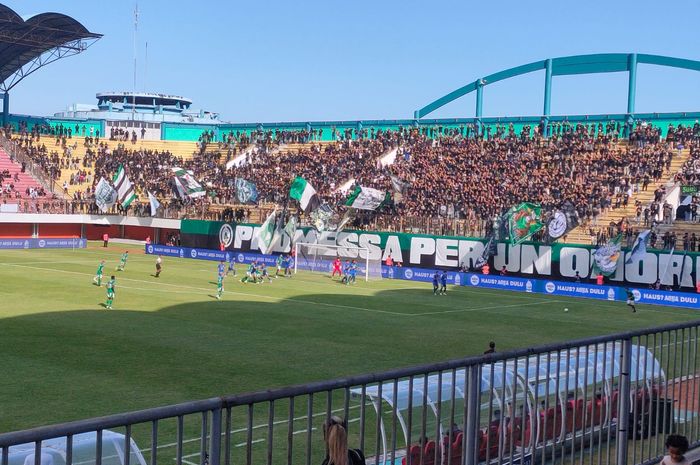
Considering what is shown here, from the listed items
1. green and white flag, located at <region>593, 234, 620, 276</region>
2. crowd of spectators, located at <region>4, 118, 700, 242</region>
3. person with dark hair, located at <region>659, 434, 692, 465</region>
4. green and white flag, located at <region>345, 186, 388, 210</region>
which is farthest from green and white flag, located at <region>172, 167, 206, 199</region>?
person with dark hair, located at <region>659, 434, 692, 465</region>

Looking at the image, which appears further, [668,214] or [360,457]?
[668,214]

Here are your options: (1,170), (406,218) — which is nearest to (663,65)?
(406,218)

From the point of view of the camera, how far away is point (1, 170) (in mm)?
81562

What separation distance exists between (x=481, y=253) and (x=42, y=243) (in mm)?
39358

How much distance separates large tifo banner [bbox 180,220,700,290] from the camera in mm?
48000

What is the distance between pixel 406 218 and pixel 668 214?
Result: 1823 cm

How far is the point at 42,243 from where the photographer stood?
73.7m

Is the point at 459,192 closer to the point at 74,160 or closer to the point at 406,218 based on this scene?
the point at 406,218

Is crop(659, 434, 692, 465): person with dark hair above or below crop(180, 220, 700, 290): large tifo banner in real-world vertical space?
above

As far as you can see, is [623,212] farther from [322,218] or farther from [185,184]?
[185,184]

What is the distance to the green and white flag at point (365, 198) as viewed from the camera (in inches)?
2422

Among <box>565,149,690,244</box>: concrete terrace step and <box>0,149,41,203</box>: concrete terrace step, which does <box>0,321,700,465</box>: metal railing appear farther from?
<box>0,149,41,203</box>: concrete terrace step

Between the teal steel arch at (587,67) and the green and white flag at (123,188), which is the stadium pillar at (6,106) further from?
the teal steel arch at (587,67)

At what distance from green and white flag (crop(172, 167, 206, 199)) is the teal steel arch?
85.2 feet
